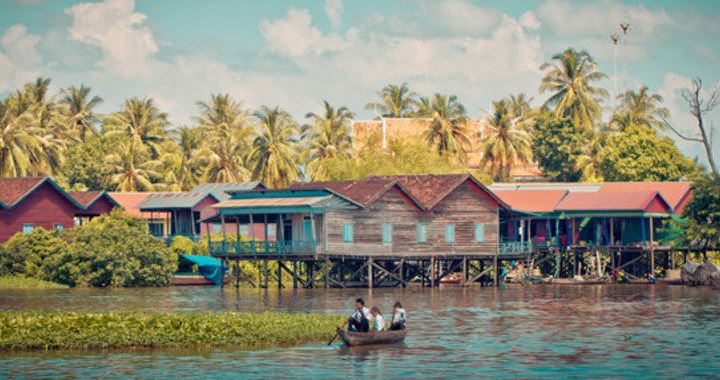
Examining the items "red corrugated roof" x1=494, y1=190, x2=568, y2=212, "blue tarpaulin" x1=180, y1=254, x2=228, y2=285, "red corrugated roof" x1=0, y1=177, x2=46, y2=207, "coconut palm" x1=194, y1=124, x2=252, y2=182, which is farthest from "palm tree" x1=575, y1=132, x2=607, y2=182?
"red corrugated roof" x1=0, y1=177, x2=46, y2=207

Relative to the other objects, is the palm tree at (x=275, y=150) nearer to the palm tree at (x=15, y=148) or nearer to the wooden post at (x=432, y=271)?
the palm tree at (x=15, y=148)

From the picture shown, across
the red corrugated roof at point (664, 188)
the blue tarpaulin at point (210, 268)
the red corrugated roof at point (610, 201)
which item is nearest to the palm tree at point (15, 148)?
the blue tarpaulin at point (210, 268)

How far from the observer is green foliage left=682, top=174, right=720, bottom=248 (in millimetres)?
70344

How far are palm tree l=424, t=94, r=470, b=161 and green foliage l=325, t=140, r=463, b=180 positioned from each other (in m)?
5.83

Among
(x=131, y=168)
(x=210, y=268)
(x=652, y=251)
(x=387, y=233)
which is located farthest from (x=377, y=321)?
(x=131, y=168)

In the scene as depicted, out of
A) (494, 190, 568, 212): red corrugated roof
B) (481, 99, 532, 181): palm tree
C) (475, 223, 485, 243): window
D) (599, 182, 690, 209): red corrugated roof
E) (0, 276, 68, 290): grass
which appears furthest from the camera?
(481, 99, 532, 181): palm tree

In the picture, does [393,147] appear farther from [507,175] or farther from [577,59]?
[577,59]

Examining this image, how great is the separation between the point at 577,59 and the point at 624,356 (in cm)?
7010

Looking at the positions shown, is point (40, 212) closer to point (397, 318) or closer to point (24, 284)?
point (24, 284)

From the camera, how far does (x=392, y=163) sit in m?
90.9

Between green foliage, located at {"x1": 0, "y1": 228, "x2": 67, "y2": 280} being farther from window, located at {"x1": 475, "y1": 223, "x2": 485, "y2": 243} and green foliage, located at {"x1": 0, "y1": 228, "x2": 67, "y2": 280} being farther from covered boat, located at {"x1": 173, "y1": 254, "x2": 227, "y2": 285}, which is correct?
window, located at {"x1": 475, "y1": 223, "x2": 485, "y2": 243}

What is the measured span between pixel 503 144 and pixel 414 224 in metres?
32.8

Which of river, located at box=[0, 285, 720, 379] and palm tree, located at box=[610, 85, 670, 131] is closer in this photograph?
river, located at box=[0, 285, 720, 379]

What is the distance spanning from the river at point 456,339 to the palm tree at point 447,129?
110 ft
